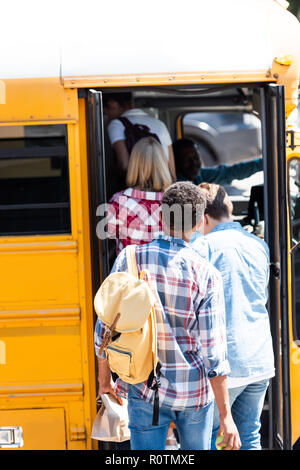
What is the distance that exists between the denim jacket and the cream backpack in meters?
0.52

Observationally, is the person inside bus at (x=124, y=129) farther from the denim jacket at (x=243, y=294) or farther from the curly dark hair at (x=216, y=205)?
the denim jacket at (x=243, y=294)

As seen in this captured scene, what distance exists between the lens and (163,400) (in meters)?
2.39

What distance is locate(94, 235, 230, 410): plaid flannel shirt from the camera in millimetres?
2389

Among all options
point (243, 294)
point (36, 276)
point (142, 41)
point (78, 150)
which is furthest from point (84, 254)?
point (142, 41)

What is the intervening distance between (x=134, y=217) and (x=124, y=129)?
0.71 m

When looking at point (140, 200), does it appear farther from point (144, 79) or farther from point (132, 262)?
point (132, 262)

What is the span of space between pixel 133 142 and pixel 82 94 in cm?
64

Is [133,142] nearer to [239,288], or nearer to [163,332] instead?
[239,288]

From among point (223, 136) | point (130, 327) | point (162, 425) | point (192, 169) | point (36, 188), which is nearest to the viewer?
point (130, 327)

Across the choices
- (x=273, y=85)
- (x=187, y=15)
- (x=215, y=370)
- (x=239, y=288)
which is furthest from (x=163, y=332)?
(x=187, y=15)

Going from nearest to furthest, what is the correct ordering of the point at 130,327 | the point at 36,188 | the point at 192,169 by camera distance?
the point at 130,327 → the point at 36,188 → the point at 192,169

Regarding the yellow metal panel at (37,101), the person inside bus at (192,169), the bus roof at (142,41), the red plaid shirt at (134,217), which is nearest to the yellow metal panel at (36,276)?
the red plaid shirt at (134,217)

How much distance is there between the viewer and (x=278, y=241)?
123 inches

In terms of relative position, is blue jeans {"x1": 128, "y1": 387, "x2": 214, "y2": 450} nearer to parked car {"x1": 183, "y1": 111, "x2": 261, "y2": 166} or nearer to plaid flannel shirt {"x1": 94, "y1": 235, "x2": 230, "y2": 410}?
plaid flannel shirt {"x1": 94, "y1": 235, "x2": 230, "y2": 410}
